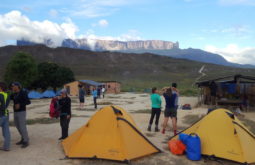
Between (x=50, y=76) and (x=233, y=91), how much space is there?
3718 cm

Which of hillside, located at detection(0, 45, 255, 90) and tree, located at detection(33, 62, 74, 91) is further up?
hillside, located at detection(0, 45, 255, 90)

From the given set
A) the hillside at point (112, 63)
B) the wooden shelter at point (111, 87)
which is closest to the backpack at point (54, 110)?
the wooden shelter at point (111, 87)

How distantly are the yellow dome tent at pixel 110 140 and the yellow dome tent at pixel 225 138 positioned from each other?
53.1 inches

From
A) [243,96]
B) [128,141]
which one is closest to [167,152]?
[128,141]

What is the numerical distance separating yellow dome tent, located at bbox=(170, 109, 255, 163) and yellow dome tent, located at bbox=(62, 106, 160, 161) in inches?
53.1

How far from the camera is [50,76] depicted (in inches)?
1909

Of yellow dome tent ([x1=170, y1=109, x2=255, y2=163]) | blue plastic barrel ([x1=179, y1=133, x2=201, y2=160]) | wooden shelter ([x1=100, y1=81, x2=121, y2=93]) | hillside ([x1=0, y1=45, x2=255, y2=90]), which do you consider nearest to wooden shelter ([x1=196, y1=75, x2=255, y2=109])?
yellow dome tent ([x1=170, y1=109, x2=255, y2=163])

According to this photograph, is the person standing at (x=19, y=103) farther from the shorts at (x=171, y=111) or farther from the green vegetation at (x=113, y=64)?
the green vegetation at (x=113, y=64)

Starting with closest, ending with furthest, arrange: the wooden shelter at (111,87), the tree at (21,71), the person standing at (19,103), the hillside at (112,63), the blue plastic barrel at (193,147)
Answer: the blue plastic barrel at (193,147) < the person standing at (19,103) < the tree at (21,71) < the wooden shelter at (111,87) < the hillside at (112,63)

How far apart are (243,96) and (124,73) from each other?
292ft

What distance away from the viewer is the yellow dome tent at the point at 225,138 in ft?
20.3

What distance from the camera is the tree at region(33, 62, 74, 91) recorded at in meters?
48.0

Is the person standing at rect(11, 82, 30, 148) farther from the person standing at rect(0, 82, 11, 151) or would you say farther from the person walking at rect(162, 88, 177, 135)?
the person walking at rect(162, 88, 177, 135)

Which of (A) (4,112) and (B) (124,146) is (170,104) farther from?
(A) (4,112)
